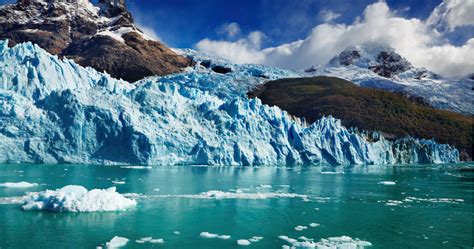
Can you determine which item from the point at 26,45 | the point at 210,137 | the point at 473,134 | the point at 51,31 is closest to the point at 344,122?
the point at 473,134

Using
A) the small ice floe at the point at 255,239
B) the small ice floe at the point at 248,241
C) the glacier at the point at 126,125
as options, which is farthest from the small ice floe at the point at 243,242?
the glacier at the point at 126,125

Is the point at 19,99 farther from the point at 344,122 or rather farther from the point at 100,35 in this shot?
the point at 100,35

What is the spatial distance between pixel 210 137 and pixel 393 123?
56206 mm

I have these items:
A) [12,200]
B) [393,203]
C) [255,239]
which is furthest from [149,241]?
[393,203]

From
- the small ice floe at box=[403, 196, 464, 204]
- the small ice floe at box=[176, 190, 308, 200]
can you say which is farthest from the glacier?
the small ice floe at box=[403, 196, 464, 204]

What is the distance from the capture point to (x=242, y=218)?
14.5 metres

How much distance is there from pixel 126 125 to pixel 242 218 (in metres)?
20.7

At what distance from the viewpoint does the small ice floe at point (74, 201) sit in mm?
14156

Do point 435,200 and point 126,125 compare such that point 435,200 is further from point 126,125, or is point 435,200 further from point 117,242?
point 126,125

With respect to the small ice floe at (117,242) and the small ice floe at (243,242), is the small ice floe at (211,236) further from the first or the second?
the small ice floe at (117,242)

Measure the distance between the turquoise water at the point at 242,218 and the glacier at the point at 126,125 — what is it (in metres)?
8.78

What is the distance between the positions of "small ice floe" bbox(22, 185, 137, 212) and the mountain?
10315 centimetres

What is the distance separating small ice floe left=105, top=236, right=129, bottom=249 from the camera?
1054 cm

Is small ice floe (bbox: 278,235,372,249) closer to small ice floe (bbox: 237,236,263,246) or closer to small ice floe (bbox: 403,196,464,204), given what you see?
small ice floe (bbox: 237,236,263,246)
